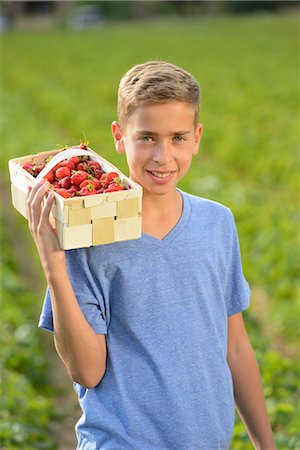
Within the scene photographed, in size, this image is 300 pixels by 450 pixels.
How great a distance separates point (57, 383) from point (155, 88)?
414cm

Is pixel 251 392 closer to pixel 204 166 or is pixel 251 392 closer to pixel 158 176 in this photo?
pixel 158 176

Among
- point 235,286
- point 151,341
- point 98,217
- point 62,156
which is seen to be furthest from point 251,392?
point 62,156

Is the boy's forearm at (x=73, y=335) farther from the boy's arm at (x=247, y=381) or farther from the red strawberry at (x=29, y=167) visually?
the boy's arm at (x=247, y=381)

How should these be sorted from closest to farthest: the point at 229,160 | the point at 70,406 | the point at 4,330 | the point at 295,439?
the point at 295,439
the point at 70,406
the point at 4,330
the point at 229,160

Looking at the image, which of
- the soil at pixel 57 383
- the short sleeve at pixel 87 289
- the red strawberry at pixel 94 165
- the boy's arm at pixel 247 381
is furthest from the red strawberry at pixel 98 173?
the soil at pixel 57 383

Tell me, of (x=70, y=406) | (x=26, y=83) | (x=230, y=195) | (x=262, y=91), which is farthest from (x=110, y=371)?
(x=26, y=83)

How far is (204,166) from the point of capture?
11.3 metres

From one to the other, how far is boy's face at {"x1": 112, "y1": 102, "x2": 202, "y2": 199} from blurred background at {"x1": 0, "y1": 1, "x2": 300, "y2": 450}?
16cm

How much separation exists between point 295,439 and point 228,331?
5.79 feet

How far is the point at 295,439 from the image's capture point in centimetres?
421

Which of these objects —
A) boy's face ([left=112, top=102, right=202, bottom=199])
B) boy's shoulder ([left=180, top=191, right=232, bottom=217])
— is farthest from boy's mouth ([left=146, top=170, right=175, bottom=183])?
boy's shoulder ([left=180, top=191, right=232, bottom=217])

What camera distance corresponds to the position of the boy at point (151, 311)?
2305 millimetres

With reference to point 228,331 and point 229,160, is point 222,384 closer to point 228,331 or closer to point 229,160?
point 228,331

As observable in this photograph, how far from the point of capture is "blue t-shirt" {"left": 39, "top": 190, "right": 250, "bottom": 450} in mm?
2316
